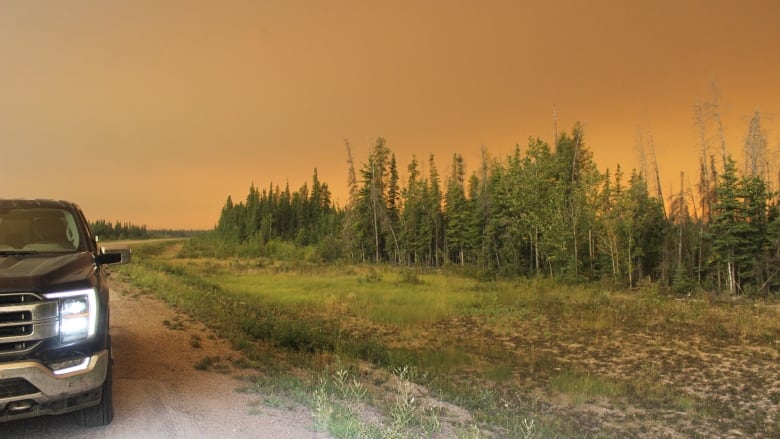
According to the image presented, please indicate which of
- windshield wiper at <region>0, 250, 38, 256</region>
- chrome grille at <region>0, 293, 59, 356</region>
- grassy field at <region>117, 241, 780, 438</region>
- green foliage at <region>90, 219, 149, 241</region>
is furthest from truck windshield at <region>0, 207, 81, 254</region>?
green foliage at <region>90, 219, 149, 241</region>

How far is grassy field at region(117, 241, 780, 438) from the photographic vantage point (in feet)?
26.7

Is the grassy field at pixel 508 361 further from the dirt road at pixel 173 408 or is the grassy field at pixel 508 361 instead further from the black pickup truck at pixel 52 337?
the black pickup truck at pixel 52 337

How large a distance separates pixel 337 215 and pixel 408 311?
2811 inches

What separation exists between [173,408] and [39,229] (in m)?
2.94

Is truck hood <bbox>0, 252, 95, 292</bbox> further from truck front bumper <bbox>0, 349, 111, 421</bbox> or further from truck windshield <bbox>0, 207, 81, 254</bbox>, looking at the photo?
truck front bumper <bbox>0, 349, 111, 421</bbox>

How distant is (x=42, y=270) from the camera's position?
472 centimetres

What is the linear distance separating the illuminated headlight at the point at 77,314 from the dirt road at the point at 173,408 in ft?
4.36

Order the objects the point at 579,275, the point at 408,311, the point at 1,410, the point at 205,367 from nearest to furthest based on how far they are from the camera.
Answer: the point at 1,410
the point at 205,367
the point at 408,311
the point at 579,275

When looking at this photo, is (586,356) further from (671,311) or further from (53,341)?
(53,341)

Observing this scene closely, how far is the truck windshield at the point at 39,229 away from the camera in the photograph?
6.01 m

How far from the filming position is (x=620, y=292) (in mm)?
32375

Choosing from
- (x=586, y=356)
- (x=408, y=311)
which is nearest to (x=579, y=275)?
(x=408, y=311)

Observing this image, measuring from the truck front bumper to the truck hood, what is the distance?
0.72m

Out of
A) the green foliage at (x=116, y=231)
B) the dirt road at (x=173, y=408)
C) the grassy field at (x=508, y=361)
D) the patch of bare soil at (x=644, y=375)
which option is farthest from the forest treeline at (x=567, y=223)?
the green foliage at (x=116, y=231)
